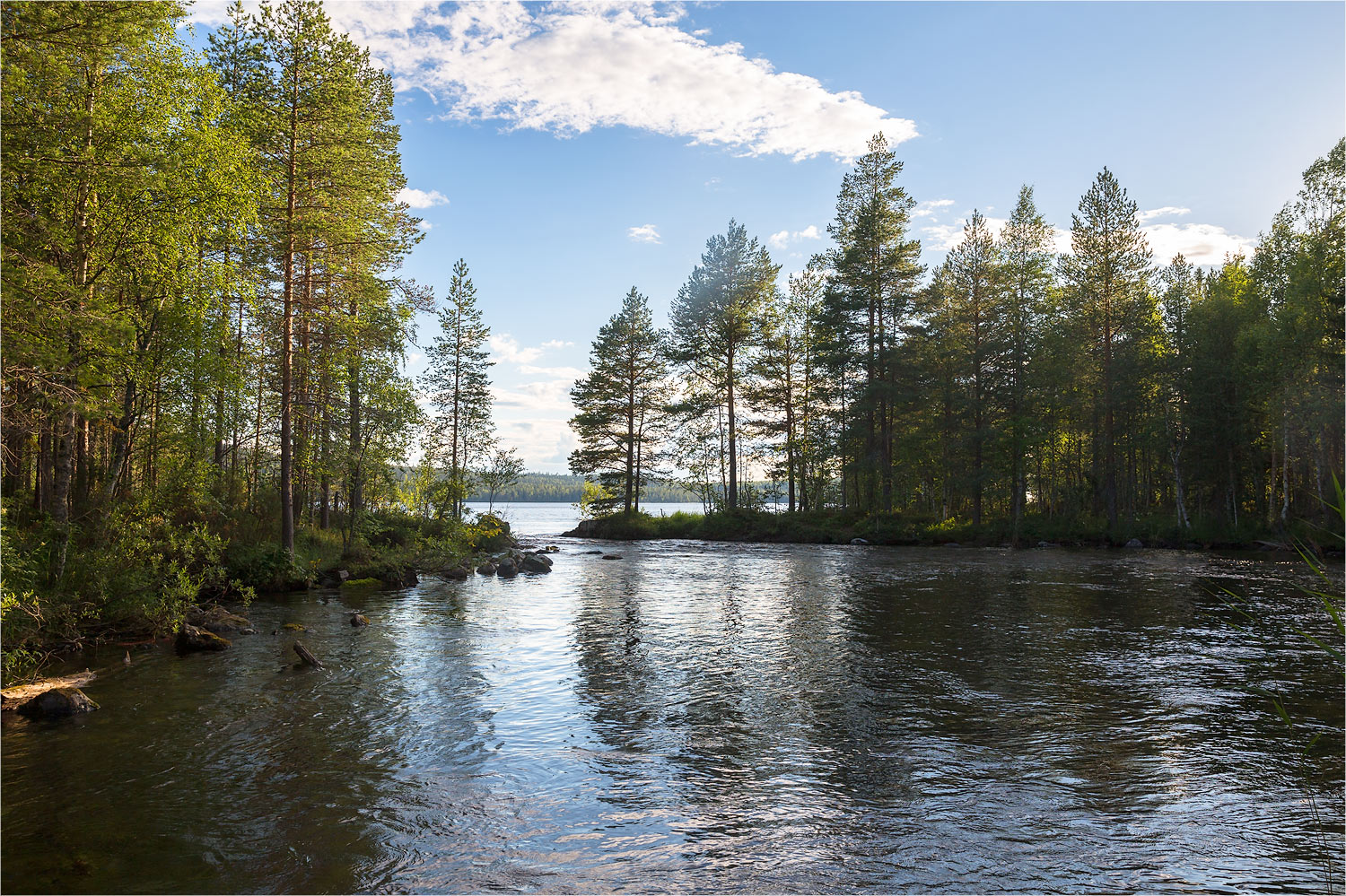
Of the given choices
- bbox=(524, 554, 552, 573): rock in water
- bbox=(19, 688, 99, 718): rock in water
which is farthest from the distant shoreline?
bbox=(19, 688, 99, 718): rock in water

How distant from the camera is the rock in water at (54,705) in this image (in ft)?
32.8

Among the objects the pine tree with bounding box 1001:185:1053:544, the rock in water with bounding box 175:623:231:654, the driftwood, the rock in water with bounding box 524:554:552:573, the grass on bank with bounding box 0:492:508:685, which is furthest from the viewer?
the pine tree with bounding box 1001:185:1053:544

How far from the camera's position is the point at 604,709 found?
10.6 metres

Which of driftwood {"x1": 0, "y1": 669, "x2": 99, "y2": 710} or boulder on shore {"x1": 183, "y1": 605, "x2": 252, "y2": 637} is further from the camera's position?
boulder on shore {"x1": 183, "y1": 605, "x2": 252, "y2": 637}

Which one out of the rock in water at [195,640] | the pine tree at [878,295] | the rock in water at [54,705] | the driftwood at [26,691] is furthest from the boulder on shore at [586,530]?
the rock in water at [54,705]

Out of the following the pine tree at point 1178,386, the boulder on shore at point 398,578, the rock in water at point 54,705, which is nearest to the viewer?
the rock in water at point 54,705

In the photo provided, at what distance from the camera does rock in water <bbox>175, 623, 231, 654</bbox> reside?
14.1 meters

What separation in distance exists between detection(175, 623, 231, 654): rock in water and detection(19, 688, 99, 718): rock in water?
393 centimetres

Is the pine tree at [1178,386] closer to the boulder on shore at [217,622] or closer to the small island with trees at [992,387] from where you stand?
the small island with trees at [992,387]

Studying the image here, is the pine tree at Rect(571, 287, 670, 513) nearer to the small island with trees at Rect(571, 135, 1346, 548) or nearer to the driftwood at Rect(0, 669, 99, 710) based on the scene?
the small island with trees at Rect(571, 135, 1346, 548)

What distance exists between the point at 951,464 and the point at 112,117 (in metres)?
41.8

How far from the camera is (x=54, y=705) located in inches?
394

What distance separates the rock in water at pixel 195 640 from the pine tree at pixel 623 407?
1623 inches

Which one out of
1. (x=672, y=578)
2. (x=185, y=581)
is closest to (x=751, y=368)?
(x=672, y=578)
